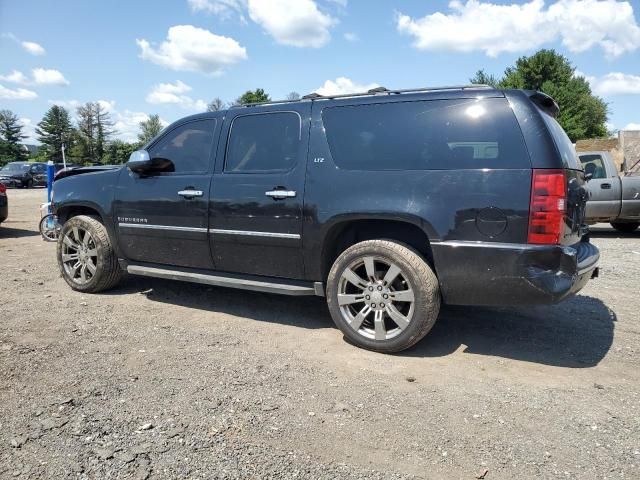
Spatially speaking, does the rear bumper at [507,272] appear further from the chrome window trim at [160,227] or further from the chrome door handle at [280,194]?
the chrome window trim at [160,227]

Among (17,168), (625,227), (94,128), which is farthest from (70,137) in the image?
(625,227)

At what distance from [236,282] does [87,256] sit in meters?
2.09

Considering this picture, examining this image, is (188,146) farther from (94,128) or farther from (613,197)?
(94,128)

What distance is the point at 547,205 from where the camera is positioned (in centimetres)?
323

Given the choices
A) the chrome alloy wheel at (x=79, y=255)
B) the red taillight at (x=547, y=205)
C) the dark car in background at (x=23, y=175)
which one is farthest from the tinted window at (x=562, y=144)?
the dark car in background at (x=23, y=175)

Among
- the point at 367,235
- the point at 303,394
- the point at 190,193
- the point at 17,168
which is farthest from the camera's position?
the point at 17,168

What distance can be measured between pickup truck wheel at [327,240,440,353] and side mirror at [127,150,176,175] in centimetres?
216

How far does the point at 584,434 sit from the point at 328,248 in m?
2.18

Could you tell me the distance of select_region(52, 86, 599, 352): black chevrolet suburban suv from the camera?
3318 mm

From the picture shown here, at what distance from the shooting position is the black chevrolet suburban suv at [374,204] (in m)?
3.32

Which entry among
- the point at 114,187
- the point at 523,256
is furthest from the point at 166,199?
the point at 523,256

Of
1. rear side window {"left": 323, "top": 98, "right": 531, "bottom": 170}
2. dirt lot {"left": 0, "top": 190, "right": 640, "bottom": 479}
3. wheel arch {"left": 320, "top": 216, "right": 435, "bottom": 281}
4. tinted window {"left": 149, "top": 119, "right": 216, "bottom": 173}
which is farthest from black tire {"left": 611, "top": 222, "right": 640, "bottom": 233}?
tinted window {"left": 149, "top": 119, "right": 216, "bottom": 173}

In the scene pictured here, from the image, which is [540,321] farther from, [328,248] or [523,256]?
[328,248]

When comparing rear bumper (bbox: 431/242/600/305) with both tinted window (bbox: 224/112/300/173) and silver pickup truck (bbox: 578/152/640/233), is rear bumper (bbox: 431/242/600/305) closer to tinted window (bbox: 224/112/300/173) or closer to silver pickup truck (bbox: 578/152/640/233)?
tinted window (bbox: 224/112/300/173)
